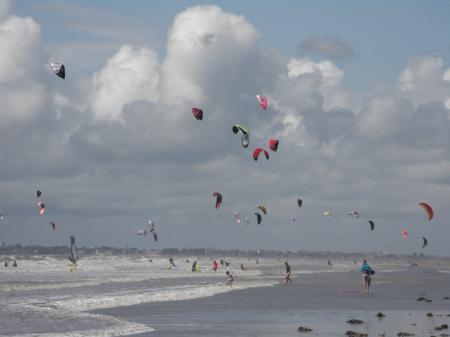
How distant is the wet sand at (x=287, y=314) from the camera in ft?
71.3

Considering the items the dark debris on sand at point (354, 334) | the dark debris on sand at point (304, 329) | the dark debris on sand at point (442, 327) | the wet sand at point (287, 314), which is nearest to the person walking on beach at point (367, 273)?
the wet sand at point (287, 314)

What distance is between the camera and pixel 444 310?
28.0m

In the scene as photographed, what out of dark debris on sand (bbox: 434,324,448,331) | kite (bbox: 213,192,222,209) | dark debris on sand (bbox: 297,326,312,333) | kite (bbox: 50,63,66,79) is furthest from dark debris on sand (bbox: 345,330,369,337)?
kite (bbox: 213,192,222,209)

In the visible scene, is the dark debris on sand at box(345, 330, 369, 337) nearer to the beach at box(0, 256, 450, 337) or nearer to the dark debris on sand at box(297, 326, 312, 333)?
the beach at box(0, 256, 450, 337)

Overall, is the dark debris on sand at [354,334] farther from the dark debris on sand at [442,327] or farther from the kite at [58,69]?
the kite at [58,69]

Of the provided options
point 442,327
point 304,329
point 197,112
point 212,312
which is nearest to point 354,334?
point 304,329

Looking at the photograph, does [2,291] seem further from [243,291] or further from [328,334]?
[328,334]

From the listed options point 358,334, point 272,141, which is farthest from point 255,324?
point 272,141

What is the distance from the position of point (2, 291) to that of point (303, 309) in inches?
698

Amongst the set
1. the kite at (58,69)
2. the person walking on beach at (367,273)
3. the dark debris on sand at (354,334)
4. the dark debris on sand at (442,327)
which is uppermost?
the kite at (58,69)

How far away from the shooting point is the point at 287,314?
87.0 feet

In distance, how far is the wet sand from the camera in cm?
2172

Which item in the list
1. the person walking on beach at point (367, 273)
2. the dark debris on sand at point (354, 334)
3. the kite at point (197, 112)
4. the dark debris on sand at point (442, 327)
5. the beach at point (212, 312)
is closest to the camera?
the dark debris on sand at point (354, 334)

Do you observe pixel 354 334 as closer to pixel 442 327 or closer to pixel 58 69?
pixel 442 327
